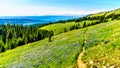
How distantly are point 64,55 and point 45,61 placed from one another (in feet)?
15.5

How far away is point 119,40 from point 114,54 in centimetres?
920

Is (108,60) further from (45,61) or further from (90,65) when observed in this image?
(45,61)

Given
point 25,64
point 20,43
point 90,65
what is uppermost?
point 90,65

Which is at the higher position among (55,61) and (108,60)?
(108,60)

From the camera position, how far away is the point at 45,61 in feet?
195

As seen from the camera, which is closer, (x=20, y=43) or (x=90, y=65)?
(x=90, y=65)

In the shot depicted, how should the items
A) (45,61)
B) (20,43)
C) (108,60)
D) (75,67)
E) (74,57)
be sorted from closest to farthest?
(108,60)
(75,67)
(74,57)
(45,61)
(20,43)

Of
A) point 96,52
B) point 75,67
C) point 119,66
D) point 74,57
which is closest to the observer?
point 119,66

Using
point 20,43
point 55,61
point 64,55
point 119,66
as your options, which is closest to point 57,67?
point 55,61

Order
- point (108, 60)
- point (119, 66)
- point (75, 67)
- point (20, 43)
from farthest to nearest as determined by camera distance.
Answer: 1. point (20, 43)
2. point (75, 67)
3. point (108, 60)
4. point (119, 66)

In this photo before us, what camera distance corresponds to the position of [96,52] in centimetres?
5191

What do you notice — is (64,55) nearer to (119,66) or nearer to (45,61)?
(45,61)

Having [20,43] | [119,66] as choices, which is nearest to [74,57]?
[119,66]

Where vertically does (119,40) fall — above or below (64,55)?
above
